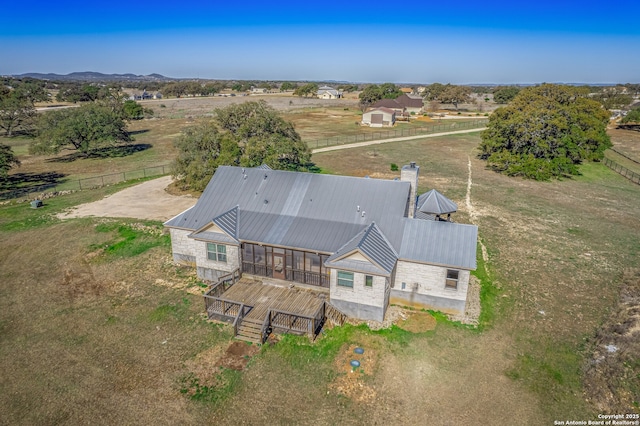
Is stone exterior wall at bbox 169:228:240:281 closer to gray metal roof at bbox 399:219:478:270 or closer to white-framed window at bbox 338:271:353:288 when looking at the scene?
white-framed window at bbox 338:271:353:288

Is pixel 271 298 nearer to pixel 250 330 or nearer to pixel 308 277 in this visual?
pixel 308 277

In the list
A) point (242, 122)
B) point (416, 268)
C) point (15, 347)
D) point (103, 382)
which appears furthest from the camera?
point (242, 122)

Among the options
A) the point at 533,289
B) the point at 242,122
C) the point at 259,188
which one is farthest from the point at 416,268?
the point at 242,122

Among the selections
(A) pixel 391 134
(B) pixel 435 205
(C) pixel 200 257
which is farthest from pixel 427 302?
(A) pixel 391 134

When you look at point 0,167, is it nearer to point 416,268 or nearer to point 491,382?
point 416,268

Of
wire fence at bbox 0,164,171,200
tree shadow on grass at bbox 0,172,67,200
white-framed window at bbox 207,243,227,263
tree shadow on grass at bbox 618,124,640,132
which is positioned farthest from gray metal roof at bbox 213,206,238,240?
tree shadow on grass at bbox 618,124,640,132

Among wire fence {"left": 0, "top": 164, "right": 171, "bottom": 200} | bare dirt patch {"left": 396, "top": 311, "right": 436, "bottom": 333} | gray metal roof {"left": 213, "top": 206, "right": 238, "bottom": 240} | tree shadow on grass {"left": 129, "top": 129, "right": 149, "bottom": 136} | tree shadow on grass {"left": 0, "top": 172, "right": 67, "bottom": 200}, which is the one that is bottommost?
bare dirt patch {"left": 396, "top": 311, "right": 436, "bottom": 333}
